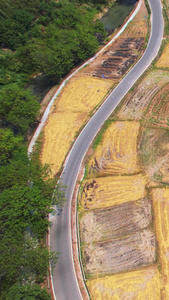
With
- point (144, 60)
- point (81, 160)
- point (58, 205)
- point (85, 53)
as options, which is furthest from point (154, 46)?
point (58, 205)

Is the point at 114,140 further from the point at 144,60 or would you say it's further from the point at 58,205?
the point at 144,60

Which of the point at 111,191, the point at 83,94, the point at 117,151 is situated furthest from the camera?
the point at 83,94

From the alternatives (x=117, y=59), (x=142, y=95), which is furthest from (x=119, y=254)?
(x=117, y=59)

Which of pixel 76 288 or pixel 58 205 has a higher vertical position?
pixel 58 205

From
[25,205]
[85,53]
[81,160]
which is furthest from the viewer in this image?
[85,53]

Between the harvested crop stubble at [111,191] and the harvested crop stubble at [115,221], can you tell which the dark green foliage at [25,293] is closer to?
the harvested crop stubble at [115,221]

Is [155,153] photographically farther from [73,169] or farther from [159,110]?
[73,169]
